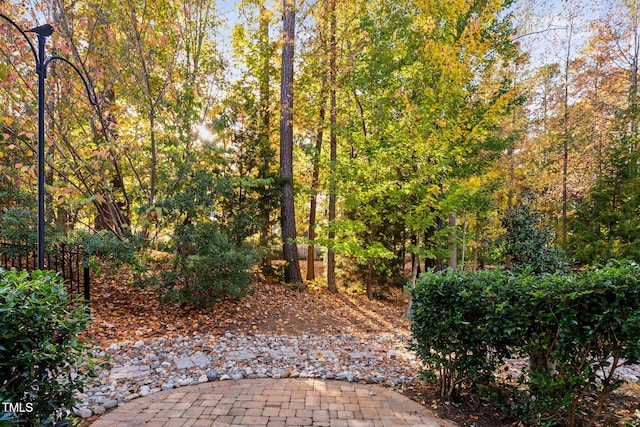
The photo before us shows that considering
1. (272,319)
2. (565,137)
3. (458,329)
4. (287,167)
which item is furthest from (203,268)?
(565,137)

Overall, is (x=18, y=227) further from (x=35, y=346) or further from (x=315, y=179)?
(x=315, y=179)

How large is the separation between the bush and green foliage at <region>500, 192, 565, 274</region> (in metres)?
6.27

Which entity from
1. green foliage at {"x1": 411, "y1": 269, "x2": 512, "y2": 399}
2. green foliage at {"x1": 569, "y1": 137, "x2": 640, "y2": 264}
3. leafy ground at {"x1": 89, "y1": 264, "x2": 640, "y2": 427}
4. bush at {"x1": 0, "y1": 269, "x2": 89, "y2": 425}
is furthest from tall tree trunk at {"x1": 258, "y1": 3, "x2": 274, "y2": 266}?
green foliage at {"x1": 569, "y1": 137, "x2": 640, "y2": 264}

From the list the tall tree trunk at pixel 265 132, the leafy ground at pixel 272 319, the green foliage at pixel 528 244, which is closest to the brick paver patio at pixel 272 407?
the leafy ground at pixel 272 319

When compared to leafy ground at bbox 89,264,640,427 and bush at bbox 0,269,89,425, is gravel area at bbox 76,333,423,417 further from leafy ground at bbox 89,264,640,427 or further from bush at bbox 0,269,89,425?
bush at bbox 0,269,89,425

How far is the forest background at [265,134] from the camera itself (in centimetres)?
490

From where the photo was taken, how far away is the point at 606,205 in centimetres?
948

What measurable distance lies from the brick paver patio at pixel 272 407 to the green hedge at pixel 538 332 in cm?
51

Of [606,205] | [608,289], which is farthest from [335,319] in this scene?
[606,205]

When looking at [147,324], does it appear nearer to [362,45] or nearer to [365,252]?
[365,252]

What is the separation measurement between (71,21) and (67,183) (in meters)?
2.54

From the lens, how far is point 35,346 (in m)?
1.54

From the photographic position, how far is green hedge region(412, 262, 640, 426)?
1976mm

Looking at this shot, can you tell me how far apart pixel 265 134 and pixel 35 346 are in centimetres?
691
